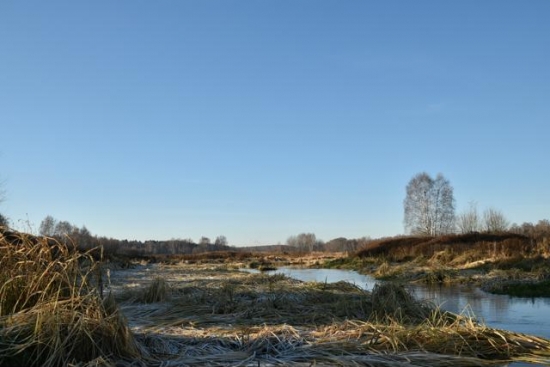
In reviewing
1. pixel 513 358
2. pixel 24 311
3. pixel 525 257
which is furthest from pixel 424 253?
pixel 24 311

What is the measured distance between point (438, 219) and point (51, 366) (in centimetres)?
6015

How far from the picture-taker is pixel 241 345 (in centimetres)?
624

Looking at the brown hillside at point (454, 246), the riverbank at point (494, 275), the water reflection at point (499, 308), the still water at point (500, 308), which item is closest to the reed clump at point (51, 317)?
the still water at point (500, 308)

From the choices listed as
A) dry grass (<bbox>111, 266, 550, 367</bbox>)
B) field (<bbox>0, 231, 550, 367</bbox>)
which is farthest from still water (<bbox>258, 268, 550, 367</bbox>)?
field (<bbox>0, 231, 550, 367</bbox>)

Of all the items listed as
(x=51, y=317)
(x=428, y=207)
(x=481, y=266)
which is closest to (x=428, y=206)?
(x=428, y=207)

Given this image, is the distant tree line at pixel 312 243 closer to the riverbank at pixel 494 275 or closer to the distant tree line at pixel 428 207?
the distant tree line at pixel 428 207

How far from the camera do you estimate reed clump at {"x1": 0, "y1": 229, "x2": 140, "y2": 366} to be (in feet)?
16.5

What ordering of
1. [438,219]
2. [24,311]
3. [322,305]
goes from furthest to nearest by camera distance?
[438,219] < [322,305] < [24,311]

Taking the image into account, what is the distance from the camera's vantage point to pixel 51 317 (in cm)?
526

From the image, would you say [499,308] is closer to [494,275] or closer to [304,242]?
[494,275]

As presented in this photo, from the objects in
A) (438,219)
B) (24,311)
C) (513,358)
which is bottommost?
(513,358)

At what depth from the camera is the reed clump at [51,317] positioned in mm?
5039

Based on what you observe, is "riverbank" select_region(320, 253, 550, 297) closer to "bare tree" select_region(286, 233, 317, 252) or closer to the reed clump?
the reed clump

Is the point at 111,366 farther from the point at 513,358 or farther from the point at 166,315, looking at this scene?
the point at 513,358
